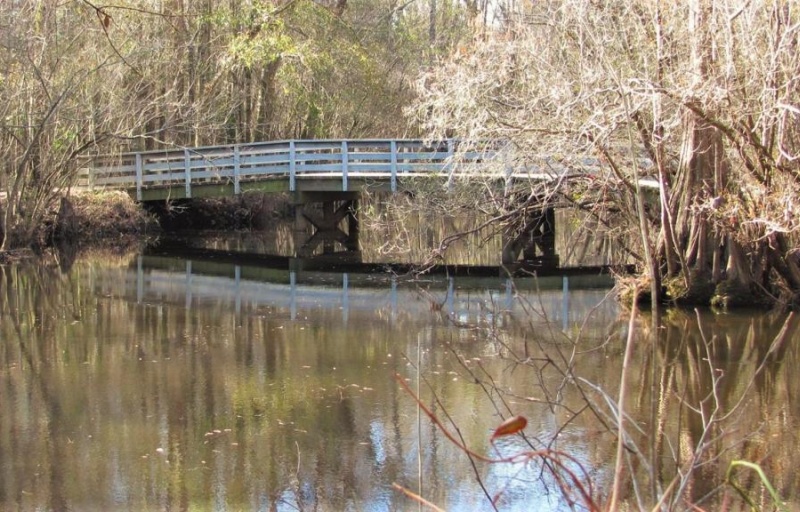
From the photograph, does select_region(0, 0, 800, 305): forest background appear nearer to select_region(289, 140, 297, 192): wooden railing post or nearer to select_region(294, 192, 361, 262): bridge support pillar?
select_region(289, 140, 297, 192): wooden railing post

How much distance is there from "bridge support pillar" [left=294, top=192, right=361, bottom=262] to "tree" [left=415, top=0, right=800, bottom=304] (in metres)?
8.09

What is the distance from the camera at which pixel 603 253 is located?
64.3 feet

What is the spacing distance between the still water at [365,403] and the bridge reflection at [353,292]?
10 cm

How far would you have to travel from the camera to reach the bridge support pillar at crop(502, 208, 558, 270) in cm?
1731

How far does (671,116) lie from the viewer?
9.65 metres

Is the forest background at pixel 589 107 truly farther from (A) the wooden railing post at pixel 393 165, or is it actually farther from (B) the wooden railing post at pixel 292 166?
(A) the wooden railing post at pixel 393 165

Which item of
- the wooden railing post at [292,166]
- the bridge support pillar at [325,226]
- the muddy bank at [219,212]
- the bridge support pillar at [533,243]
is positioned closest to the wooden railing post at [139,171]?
the muddy bank at [219,212]

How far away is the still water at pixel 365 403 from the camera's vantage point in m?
5.48

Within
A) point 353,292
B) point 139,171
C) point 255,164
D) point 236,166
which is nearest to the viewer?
point 353,292

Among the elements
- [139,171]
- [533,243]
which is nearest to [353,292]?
[533,243]

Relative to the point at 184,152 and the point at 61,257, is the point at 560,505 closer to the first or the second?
the point at 61,257

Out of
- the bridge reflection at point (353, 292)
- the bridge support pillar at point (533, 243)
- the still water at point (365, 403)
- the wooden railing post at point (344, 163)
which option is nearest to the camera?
the still water at point (365, 403)

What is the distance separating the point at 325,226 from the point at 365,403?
17.8 m

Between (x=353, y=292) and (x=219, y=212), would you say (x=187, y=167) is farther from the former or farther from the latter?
(x=353, y=292)
